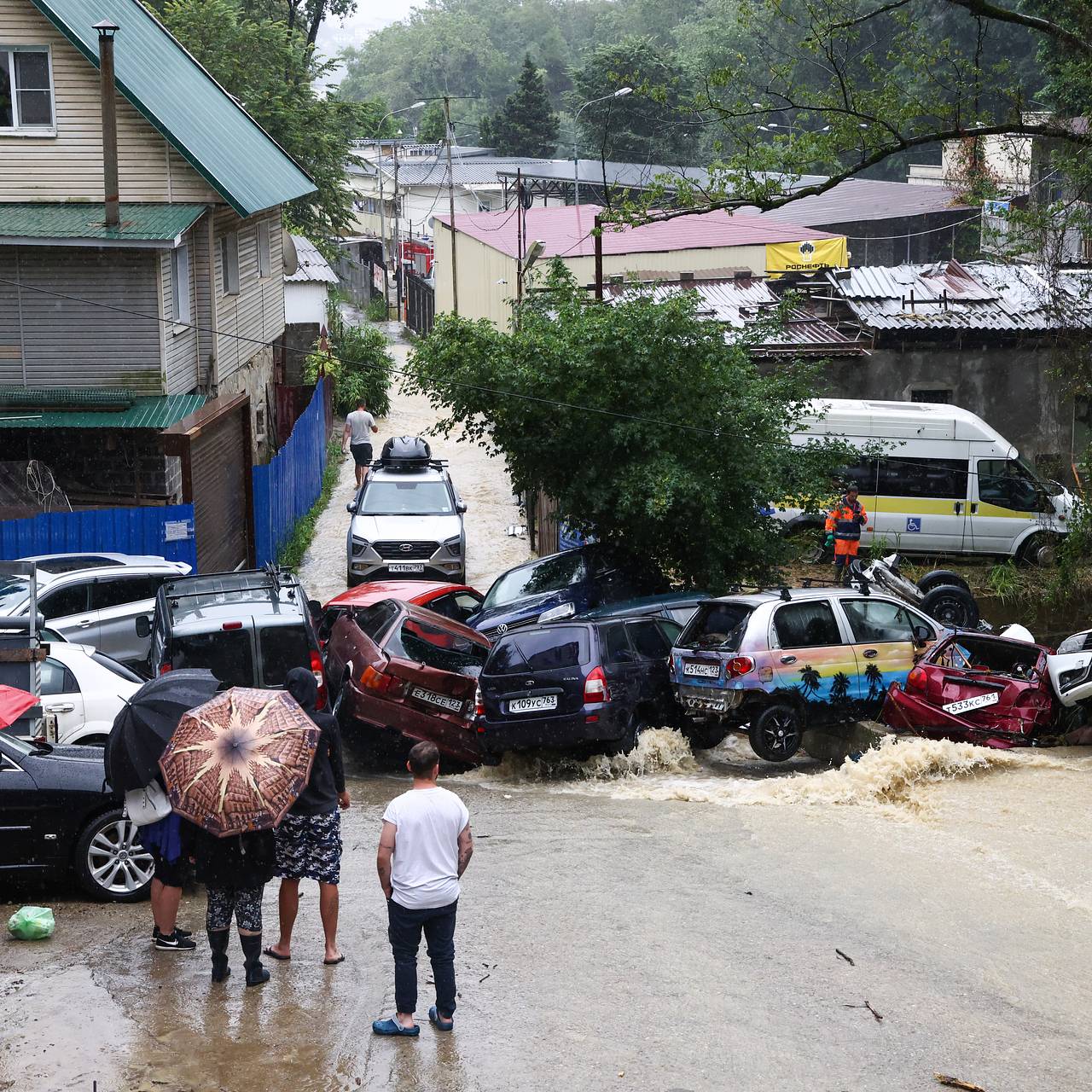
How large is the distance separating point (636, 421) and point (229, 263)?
394 inches

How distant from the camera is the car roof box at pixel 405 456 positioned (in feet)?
78.2

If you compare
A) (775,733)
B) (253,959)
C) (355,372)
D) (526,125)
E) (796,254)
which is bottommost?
(775,733)

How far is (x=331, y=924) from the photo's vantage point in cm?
735

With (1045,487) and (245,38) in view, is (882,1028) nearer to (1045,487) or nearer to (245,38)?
(1045,487)

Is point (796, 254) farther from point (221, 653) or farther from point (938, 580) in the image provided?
point (221, 653)

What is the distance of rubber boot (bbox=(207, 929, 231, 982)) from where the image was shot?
7059 millimetres

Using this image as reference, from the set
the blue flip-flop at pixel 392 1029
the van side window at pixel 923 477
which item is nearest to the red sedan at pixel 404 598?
the van side window at pixel 923 477

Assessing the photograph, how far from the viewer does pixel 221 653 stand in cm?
1189

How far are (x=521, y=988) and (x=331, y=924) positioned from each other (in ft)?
3.62

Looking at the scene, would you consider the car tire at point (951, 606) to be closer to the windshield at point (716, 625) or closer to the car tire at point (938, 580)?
the car tire at point (938, 580)

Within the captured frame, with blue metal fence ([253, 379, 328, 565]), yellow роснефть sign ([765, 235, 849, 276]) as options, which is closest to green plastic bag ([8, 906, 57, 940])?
blue metal fence ([253, 379, 328, 565])

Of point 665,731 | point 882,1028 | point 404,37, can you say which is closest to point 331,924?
point 882,1028

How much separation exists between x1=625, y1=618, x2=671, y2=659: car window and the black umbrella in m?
6.67

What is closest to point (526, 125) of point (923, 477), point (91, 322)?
point (923, 477)
